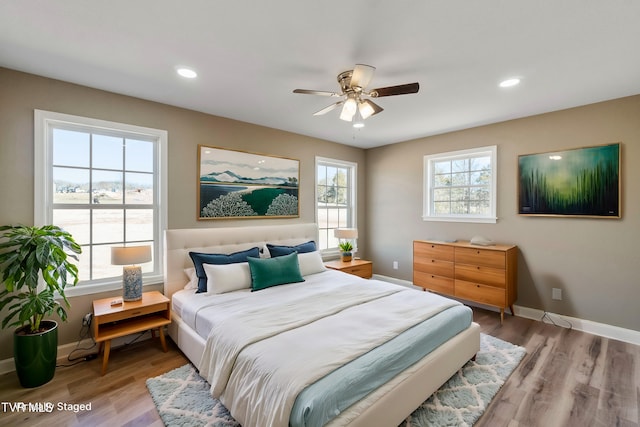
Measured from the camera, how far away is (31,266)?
216 cm

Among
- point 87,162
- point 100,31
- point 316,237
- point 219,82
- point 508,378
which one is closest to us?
point 100,31

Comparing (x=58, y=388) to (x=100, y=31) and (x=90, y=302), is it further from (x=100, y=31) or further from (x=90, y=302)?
(x=100, y=31)

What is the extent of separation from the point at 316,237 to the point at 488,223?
2528 millimetres

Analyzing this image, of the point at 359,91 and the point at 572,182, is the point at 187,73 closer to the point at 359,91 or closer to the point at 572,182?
the point at 359,91

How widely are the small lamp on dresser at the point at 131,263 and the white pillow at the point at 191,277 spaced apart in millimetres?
474

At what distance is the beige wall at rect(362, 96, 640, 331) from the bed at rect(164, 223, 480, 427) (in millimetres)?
1739

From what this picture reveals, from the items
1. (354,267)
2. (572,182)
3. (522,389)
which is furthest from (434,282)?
(572,182)

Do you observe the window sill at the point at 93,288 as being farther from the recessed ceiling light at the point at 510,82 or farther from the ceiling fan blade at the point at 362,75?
the recessed ceiling light at the point at 510,82

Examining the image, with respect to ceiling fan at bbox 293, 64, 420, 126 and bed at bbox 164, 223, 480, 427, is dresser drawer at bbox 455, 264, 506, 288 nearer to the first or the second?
bed at bbox 164, 223, 480, 427

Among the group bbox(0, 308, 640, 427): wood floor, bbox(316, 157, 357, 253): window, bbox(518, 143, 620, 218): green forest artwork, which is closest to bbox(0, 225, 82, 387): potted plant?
bbox(0, 308, 640, 427): wood floor

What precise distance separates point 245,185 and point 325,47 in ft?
7.41

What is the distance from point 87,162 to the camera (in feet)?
9.33

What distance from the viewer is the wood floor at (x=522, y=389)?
6.37ft

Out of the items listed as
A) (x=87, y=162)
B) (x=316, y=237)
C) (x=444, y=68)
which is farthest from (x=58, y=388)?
(x=444, y=68)
